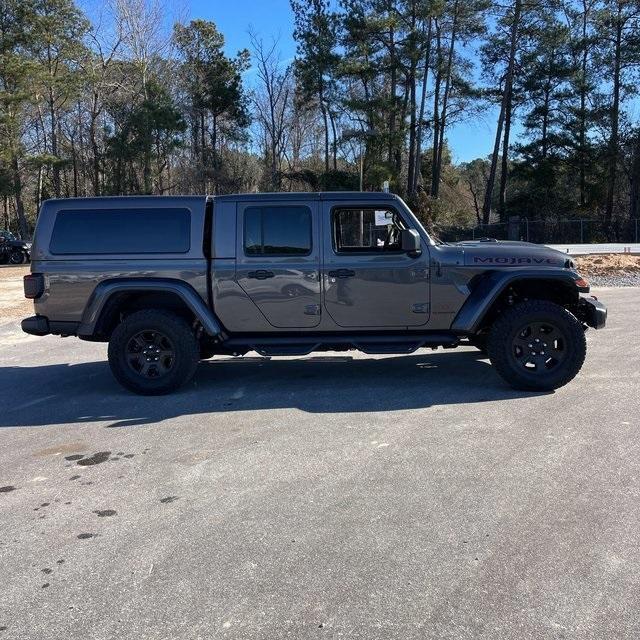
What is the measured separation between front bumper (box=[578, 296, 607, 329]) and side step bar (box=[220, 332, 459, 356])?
4.54 feet

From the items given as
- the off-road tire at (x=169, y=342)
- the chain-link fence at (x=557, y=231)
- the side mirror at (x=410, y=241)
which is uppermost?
the chain-link fence at (x=557, y=231)

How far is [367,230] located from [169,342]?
2402 millimetres

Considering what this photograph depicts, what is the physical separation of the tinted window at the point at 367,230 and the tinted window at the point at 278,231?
333mm

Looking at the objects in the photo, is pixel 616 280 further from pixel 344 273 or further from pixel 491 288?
pixel 344 273

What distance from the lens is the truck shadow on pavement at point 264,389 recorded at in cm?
597

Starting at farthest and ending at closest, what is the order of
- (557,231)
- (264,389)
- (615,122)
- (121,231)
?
1. (615,122)
2. (557,231)
3. (264,389)
4. (121,231)

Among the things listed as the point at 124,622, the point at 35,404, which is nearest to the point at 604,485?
the point at 124,622

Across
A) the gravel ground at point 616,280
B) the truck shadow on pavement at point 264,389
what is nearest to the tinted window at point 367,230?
the truck shadow on pavement at point 264,389

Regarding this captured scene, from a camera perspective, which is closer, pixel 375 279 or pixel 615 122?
pixel 375 279

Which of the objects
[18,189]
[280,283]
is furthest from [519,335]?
[18,189]

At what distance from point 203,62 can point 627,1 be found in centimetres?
3030

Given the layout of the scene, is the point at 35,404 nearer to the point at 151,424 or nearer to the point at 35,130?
the point at 151,424

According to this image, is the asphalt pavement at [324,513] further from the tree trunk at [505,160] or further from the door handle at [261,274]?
the tree trunk at [505,160]

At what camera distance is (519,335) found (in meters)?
6.37
